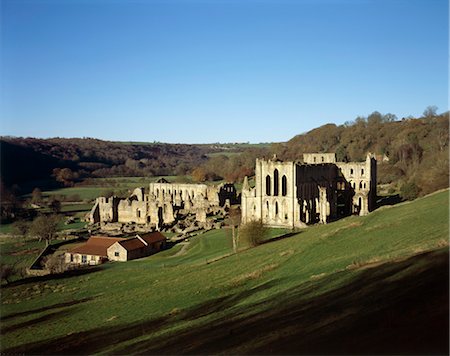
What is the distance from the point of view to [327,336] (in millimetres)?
11773

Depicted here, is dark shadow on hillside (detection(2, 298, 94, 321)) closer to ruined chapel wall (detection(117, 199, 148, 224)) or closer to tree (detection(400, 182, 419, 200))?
tree (detection(400, 182, 419, 200))

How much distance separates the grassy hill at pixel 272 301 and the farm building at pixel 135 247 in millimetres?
7701

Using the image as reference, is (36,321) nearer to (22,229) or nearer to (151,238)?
(151,238)

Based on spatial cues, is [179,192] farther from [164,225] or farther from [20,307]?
[20,307]

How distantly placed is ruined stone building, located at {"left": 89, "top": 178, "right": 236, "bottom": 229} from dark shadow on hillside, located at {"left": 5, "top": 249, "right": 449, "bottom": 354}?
42.5 m

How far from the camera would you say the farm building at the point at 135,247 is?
4247cm

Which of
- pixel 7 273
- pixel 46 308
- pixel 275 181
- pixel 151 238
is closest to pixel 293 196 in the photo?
pixel 275 181

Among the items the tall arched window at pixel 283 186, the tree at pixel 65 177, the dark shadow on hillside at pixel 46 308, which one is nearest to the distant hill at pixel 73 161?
the tree at pixel 65 177

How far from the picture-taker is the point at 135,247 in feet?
143

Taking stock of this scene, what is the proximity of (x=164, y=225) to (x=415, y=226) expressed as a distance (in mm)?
41265

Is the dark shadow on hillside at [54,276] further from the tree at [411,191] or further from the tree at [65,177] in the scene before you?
the tree at [65,177]

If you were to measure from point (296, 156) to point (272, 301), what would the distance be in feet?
309

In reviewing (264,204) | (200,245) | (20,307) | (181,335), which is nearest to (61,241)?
(200,245)

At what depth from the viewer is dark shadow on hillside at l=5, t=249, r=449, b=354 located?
10.7m
